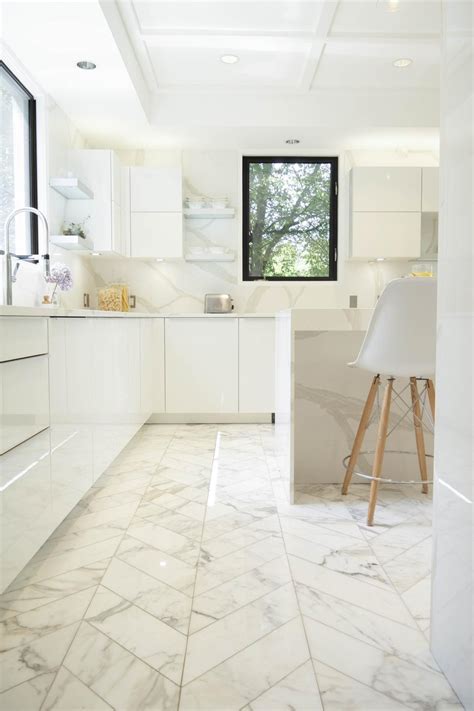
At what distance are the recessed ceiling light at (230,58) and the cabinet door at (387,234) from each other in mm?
1536

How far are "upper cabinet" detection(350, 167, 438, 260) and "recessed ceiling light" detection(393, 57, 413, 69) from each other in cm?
88

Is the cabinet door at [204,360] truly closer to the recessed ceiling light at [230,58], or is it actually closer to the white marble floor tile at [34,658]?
the recessed ceiling light at [230,58]

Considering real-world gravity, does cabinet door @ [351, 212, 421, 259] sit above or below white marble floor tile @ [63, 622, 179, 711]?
above

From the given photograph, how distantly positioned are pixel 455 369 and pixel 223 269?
371 centimetres

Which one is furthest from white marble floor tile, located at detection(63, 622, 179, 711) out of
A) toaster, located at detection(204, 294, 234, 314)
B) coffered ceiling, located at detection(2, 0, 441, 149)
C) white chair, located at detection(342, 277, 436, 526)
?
toaster, located at detection(204, 294, 234, 314)

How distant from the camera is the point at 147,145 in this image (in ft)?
14.9

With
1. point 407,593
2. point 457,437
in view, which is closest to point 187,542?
point 407,593

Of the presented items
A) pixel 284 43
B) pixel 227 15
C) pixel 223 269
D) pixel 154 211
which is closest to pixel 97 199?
pixel 154 211

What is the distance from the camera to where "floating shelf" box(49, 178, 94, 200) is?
357 cm

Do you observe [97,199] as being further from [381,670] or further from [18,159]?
[381,670]

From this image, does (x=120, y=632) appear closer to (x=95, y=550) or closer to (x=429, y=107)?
(x=95, y=550)

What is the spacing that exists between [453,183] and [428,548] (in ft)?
4.19

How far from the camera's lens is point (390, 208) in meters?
4.45

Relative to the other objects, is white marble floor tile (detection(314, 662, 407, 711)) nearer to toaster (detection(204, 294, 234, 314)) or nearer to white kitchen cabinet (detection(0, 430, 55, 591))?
white kitchen cabinet (detection(0, 430, 55, 591))
